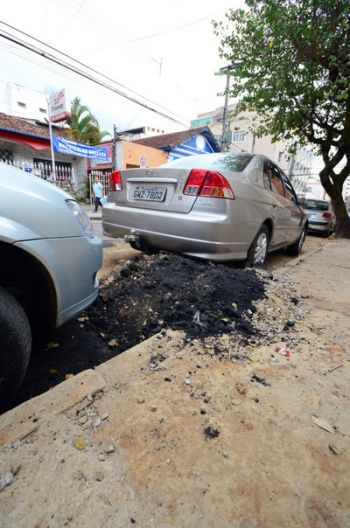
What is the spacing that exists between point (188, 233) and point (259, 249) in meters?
1.23

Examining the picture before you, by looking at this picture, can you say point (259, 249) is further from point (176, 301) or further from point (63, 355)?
point (63, 355)

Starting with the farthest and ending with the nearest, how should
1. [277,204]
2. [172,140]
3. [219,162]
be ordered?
[172,140]
[277,204]
[219,162]

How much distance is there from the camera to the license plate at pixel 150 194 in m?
2.71

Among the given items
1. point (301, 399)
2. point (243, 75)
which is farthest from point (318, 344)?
point (243, 75)

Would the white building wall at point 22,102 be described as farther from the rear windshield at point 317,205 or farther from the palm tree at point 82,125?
the rear windshield at point 317,205

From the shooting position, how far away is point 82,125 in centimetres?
1717

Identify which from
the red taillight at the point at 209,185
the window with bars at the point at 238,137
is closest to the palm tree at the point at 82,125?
the red taillight at the point at 209,185

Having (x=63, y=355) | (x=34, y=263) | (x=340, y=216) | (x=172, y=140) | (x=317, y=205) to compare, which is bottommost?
(x=63, y=355)

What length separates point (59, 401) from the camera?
124cm

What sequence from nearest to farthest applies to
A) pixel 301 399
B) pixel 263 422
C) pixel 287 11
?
pixel 263 422 < pixel 301 399 < pixel 287 11

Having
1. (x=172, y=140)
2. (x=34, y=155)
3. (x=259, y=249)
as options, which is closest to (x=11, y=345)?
(x=259, y=249)

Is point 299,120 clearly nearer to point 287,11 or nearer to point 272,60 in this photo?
point 272,60

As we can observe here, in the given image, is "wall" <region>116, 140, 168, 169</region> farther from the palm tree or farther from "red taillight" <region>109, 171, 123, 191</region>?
"red taillight" <region>109, 171, 123, 191</region>

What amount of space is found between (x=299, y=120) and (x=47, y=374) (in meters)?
10.4
